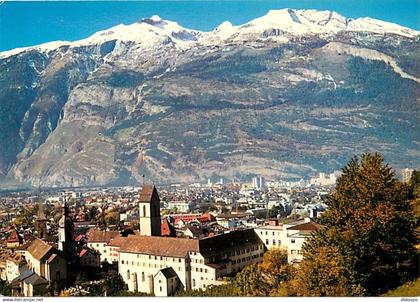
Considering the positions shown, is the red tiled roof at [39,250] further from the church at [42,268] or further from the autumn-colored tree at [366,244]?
the autumn-colored tree at [366,244]

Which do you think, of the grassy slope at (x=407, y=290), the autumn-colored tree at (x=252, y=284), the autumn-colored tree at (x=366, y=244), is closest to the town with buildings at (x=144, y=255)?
the autumn-colored tree at (x=252, y=284)

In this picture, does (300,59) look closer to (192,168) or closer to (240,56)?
(240,56)

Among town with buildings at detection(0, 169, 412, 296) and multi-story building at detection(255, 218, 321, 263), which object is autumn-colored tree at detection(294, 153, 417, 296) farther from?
multi-story building at detection(255, 218, 321, 263)

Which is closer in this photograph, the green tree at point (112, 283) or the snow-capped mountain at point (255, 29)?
the green tree at point (112, 283)

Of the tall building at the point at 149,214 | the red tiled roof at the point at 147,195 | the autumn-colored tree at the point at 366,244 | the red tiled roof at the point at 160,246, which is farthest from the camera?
the red tiled roof at the point at 147,195

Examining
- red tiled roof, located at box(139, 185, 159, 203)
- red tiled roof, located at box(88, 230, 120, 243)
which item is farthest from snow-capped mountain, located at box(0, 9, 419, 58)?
red tiled roof, located at box(139, 185, 159, 203)

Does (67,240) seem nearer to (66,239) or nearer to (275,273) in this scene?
(66,239)

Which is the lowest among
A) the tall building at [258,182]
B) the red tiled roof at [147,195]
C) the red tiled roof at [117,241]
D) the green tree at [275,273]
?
the green tree at [275,273]

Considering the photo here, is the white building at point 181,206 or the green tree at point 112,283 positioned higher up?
the white building at point 181,206
